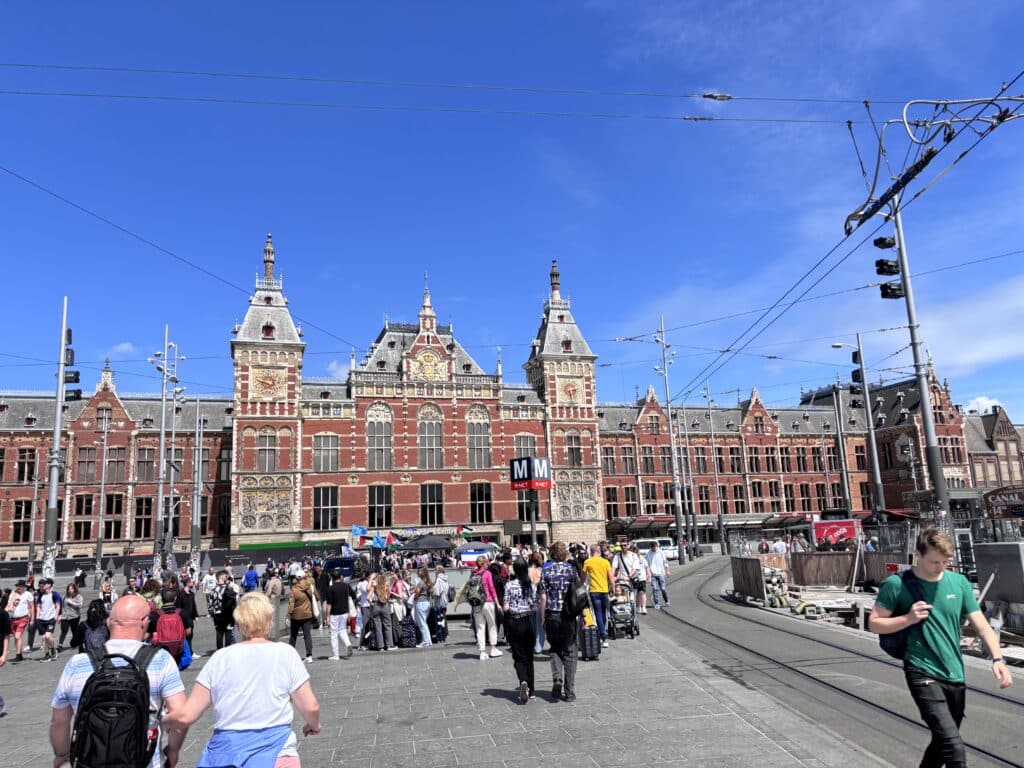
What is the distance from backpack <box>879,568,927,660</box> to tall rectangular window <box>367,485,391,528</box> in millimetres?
46182

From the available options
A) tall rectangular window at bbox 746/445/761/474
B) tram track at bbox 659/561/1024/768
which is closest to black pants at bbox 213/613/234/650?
tram track at bbox 659/561/1024/768

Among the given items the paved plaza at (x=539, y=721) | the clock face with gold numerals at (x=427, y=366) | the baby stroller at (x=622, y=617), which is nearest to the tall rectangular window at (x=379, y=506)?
the clock face with gold numerals at (x=427, y=366)

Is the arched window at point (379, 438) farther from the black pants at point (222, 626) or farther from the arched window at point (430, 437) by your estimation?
the black pants at point (222, 626)

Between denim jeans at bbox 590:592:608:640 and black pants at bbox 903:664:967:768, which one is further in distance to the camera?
denim jeans at bbox 590:592:608:640

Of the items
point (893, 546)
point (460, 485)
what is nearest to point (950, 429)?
point (460, 485)

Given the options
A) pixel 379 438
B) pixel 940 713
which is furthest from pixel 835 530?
pixel 379 438

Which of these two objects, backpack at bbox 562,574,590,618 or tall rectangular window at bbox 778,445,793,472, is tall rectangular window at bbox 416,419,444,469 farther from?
backpack at bbox 562,574,590,618

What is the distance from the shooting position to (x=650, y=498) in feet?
194

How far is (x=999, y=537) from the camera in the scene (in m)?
18.9

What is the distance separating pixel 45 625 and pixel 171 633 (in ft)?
30.8

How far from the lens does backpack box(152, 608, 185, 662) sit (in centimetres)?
877

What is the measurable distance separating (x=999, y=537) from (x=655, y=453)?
135 ft

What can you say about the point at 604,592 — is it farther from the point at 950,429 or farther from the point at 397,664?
the point at 950,429

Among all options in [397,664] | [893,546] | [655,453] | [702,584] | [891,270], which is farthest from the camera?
[655,453]
